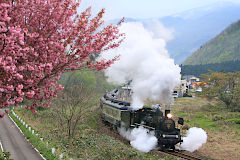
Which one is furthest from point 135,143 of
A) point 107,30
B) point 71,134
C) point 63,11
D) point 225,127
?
point 225,127

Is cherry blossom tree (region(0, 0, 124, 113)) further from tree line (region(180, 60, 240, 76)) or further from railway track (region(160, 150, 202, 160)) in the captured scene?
tree line (region(180, 60, 240, 76))

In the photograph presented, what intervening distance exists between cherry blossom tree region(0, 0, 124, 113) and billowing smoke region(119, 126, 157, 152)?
1139 cm

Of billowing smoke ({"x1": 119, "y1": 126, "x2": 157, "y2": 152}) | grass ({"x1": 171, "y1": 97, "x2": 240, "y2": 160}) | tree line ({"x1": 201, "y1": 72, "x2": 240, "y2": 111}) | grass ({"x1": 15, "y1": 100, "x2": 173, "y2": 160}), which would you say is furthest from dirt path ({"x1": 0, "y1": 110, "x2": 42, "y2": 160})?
tree line ({"x1": 201, "y1": 72, "x2": 240, "y2": 111})

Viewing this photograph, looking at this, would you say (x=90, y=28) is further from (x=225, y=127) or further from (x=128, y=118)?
(x=225, y=127)

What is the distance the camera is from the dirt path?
1948 cm

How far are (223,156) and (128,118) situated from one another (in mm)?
8654

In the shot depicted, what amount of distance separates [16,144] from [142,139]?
11.1 metres

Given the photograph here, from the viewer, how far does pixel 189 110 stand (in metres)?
50.1

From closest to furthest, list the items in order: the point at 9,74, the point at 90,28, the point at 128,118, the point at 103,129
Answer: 1. the point at 9,74
2. the point at 90,28
3. the point at 128,118
4. the point at 103,129

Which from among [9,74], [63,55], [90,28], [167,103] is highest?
[90,28]

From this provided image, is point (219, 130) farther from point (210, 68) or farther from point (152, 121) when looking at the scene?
point (210, 68)

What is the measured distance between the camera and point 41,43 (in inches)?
388

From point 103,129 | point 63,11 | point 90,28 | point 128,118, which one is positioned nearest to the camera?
point 63,11

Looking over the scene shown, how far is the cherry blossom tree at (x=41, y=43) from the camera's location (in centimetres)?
866
